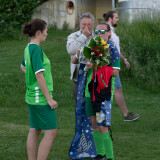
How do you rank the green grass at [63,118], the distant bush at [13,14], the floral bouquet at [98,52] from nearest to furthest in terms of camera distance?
the floral bouquet at [98,52] → the green grass at [63,118] → the distant bush at [13,14]

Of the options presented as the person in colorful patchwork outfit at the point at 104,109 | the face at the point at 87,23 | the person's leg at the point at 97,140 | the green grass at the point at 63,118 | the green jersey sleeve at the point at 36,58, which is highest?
the face at the point at 87,23

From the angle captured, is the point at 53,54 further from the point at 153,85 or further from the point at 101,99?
the point at 101,99

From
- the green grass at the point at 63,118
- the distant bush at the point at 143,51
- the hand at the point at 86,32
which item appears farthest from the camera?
the distant bush at the point at 143,51

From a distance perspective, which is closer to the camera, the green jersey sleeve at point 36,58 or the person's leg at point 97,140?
the green jersey sleeve at point 36,58

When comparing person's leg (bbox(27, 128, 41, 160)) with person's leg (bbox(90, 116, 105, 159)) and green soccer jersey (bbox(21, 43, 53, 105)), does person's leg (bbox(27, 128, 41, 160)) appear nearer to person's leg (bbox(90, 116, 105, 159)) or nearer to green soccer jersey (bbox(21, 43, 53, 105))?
green soccer jersey (bbox(21, 43, 53, 105))

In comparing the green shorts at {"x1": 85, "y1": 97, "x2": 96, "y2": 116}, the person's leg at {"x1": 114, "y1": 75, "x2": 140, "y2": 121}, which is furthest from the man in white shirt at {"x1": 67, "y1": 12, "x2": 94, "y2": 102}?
the person's leg at {"x1": 114, "y1": 75, "x2": 140, "y2": 121}

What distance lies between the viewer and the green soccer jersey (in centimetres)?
488

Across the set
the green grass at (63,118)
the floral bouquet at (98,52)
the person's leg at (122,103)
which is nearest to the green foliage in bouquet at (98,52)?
the floral bouquet at (98,52)

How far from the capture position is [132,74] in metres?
13.2

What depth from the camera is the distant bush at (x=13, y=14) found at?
2044 centimetres

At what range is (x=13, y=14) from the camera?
839 inches

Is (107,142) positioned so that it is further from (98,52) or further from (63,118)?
(63,118)

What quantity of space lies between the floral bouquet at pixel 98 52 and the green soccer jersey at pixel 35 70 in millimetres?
658

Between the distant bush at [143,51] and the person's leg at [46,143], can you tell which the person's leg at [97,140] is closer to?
the person's leg at [46,143]
